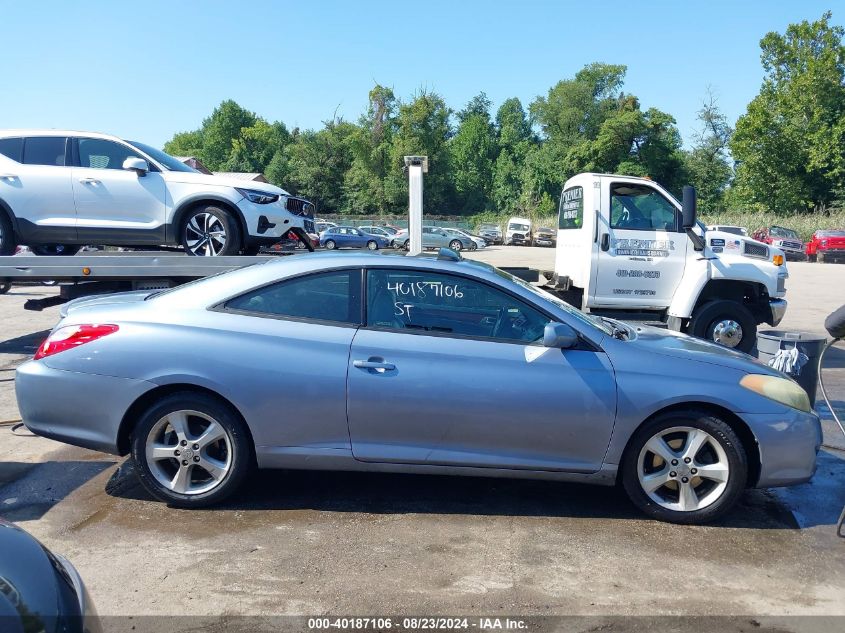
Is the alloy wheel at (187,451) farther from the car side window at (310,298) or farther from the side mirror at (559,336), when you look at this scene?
the side mirror at (559,336)

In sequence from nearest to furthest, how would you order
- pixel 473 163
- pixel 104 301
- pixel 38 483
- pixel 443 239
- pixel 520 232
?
1. pixel 38 483
2. pixel 104 301
3. pixel 443 239
4. pixel 520 232
5. pixel 473 163

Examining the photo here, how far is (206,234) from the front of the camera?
24.2 ft

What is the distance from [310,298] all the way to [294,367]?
18.4 inches

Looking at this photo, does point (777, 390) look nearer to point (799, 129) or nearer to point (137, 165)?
point (137, 165)

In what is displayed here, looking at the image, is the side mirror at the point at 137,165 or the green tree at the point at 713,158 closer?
the side mirror at the point at 137,165

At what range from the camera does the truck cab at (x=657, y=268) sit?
8172 mm

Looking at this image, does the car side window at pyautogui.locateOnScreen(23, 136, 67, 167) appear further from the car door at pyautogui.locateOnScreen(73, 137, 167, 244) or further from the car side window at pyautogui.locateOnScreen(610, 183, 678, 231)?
the car side window at pyautogui.locateOnScreen(610, 183, 678, 231)

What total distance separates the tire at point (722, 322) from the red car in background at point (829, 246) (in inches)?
1213

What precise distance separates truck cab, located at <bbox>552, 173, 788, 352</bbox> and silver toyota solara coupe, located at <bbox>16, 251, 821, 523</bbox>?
166 inches

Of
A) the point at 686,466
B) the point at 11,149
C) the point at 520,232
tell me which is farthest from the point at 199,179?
the point at 520,232

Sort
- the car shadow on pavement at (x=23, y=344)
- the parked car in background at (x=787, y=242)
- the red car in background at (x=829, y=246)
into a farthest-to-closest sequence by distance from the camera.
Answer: the parked car in background at (x=787, y=242), the red car in background at (x=829, y=246), the car shadow on pavement at (x=23, y=344)

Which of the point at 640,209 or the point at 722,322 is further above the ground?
the point at 640,209

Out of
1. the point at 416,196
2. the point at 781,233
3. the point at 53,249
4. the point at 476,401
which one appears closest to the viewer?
the point at 476,401

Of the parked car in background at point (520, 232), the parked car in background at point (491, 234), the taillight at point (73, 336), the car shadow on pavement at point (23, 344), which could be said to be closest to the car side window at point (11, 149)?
the car shadow on pavement at point (23, 344)
